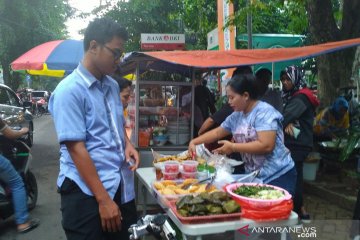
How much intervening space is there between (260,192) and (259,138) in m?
0.48

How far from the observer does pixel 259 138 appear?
2516mm

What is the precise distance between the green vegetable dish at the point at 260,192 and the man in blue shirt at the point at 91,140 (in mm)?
740

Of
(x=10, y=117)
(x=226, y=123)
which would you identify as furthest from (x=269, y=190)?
(x=10, y=117)

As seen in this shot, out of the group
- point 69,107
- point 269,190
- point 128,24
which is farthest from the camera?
point 128,24

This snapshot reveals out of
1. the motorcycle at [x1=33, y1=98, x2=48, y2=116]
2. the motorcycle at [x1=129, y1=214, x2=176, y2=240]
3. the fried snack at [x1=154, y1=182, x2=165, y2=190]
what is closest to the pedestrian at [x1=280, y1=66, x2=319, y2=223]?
the fried snack at [x1=154, y1=182, x2=165, y2=190]

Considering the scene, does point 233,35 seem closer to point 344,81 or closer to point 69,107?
point 344,81

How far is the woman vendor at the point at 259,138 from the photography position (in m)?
2.51

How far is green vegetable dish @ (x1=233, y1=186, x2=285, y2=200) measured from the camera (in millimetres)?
2067

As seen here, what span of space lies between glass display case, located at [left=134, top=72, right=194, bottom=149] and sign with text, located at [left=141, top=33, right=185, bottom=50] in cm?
268

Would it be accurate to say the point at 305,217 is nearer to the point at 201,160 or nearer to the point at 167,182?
the point at 201,160

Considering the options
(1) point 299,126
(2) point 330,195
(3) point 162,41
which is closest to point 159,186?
(1) point 299,126

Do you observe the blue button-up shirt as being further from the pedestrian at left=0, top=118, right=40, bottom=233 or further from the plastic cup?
the pedestrian at left=0, top=118, right=40, bottom=233

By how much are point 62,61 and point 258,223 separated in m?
6.60

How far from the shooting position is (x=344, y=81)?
6.16m
